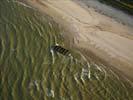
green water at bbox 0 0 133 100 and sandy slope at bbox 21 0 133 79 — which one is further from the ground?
sandy slope at bbox 21 0 133 79

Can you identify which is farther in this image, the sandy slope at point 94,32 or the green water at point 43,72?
the sandy slope at point 94,32

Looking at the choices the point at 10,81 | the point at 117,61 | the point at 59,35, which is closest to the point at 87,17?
the point at 59,35

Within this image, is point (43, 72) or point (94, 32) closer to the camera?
point (43, 72)

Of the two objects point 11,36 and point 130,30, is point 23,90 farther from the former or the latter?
point 130,30

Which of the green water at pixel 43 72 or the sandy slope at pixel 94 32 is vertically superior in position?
the sandy slope at pixel 94 32

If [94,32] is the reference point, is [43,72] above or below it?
below
